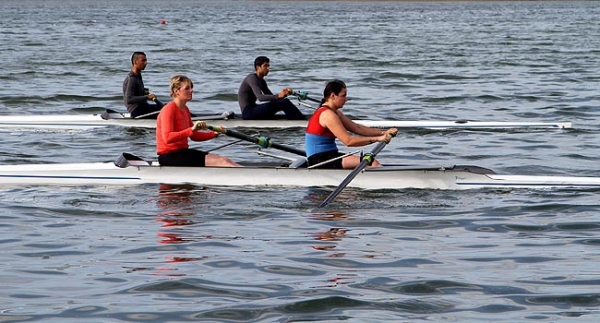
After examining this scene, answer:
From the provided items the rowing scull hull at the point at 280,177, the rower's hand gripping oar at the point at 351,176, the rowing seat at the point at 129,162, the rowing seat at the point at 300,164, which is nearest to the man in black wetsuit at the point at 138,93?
the rowing seat at the point at 129,162

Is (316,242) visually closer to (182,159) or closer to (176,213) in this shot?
(176,213)

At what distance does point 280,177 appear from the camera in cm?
1344

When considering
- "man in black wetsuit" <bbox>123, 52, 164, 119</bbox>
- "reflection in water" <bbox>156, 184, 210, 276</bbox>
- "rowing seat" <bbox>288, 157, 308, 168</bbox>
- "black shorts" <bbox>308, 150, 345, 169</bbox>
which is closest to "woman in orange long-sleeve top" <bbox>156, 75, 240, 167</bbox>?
"reflection in water" <bbox>156, 184, 210, 276</bbox>

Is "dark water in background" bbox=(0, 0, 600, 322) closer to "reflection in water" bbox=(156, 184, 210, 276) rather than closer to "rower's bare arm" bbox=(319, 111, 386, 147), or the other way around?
"reflection in water" bbox=(156, 184, 210, 276)

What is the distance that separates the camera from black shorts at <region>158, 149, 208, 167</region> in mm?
13484

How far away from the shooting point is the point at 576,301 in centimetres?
881

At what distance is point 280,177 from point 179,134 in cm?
125

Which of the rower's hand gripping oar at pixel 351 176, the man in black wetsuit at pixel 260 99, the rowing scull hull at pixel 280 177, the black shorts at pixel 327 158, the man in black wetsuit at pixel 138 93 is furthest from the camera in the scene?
the man in black wetsuit at pixel 260 99

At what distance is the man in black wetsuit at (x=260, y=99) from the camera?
19297mm

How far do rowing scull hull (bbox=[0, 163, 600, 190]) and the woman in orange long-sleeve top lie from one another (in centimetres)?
14

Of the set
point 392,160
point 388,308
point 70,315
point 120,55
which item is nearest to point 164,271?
point 70,315

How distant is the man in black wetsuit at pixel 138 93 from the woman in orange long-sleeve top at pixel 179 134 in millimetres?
5464

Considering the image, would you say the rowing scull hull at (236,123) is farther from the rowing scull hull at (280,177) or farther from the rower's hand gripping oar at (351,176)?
the rower's hand gripping oar at (351,176)

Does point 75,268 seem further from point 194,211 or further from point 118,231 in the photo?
point 194,211
